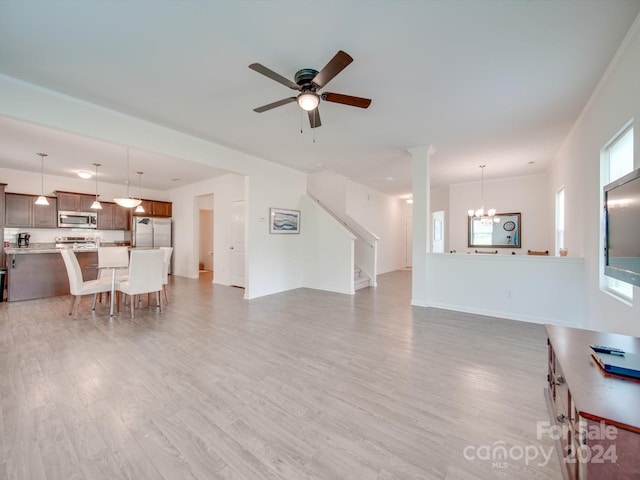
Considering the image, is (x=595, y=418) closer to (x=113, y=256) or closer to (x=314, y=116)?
(x=314, y=116)

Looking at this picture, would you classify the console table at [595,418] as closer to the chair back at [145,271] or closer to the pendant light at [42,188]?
the chair back at [145,271]

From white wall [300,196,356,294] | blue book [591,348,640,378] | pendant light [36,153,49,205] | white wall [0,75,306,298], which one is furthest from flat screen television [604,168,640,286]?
pendant light [36,153,49,205]

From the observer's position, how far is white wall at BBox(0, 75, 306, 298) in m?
2.85

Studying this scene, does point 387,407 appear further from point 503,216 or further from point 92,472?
point 503,216

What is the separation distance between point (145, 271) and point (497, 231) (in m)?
8.49

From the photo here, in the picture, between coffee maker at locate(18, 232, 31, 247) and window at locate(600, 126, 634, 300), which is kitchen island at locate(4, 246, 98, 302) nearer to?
coffee maker at locate(18, 232, 31, 247)

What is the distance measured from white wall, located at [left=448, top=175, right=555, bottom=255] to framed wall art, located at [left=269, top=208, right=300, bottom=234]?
4.89m

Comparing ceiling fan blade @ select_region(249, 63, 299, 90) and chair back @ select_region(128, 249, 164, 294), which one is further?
chair back @ select_region(128, 249, 164, 294)

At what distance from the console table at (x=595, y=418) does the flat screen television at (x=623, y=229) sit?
0.45m

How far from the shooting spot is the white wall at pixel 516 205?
6.64m

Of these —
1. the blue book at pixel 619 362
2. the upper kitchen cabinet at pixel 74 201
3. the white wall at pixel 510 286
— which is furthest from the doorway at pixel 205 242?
the blue book at pixel 619 362

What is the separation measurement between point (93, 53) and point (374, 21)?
247cm

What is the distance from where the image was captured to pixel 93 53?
231 cm

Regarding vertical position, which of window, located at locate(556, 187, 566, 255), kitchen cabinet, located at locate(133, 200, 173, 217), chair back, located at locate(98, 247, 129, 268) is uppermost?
kitchen cabinet, located at locate(133, 200, 173, 217)
